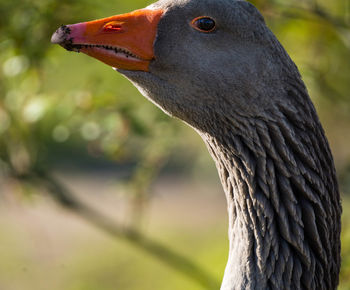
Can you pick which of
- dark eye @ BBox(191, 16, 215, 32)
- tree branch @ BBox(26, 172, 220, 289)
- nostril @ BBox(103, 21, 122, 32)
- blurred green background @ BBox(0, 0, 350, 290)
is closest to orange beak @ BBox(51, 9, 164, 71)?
nostril @ BBox(103, 21, 122, 32)

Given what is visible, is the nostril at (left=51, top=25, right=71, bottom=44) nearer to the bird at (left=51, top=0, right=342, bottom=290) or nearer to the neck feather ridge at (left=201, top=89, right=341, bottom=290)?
the bird at (left=51, top=0, right=342, bottom=290)

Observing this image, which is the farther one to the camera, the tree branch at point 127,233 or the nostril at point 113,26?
the tree branch at point 127,233

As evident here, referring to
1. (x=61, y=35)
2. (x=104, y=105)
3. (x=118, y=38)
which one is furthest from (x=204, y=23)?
(x=104, y=105)

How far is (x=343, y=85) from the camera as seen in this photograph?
15.5 feet

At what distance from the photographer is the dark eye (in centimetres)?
280

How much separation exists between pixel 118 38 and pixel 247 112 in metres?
0.68

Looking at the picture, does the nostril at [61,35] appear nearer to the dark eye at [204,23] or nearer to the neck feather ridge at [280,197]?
the dark eye at [204,23]

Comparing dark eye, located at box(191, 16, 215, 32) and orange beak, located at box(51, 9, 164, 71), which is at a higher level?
dark eye, located at box(191, 16, 215, 32)

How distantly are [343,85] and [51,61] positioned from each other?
2.18m

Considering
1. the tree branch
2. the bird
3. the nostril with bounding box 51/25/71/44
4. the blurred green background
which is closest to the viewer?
the nostril with bounding box 51/25/71/44

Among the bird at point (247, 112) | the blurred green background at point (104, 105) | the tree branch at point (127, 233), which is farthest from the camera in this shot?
the tree branch at point (127, 233)

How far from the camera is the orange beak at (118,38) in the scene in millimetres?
2691

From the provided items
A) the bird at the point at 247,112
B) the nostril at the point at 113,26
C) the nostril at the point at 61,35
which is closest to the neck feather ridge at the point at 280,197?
the bird at the point at 247,112

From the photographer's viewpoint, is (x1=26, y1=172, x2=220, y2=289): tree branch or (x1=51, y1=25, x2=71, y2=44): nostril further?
(x1=26, y1=172, x2=220, y2=289): tree branch
